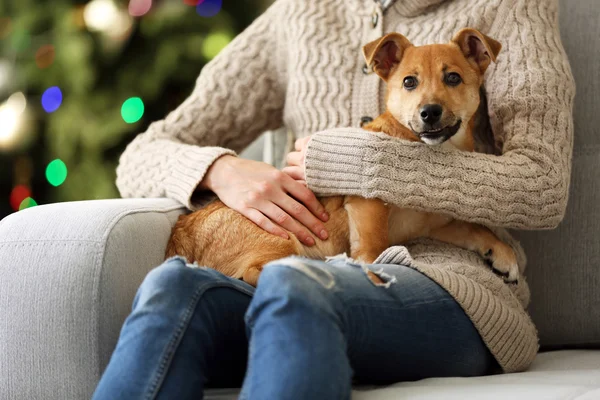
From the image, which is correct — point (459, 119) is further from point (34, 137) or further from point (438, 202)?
point (34, 137)

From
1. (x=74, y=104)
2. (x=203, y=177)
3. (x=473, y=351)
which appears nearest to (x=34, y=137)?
(x=74, y=104)

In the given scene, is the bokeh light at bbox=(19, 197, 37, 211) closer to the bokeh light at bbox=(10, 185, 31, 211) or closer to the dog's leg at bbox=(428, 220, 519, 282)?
the bokeh light at bbox=(10, 185, 31, 211)

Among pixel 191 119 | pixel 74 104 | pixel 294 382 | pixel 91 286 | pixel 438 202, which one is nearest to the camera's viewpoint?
pixel 294 382

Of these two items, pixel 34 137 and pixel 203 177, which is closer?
pixel 203 177

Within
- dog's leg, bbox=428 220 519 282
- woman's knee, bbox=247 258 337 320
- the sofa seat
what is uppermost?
woman's knee, bbox=247 258 337 320

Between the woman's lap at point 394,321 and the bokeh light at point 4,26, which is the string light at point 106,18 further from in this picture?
the woman's lap at point 394,321

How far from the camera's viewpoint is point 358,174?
141cm

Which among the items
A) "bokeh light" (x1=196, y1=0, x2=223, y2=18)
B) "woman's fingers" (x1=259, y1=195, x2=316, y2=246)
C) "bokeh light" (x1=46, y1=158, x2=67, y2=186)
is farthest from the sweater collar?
"bokeh light" (x1=46, y1=158, x2=67, y2=186)

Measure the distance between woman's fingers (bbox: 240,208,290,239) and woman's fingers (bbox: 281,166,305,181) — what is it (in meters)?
0.15

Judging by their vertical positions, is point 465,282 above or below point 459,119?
below

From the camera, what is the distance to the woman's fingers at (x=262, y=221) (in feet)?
4.91

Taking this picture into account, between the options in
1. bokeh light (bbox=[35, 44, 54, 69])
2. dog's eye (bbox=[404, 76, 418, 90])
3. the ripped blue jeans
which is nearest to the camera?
the ripped blue jeans

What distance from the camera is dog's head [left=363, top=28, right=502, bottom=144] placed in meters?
1.49

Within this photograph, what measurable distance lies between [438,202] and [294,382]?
65 centimetres
